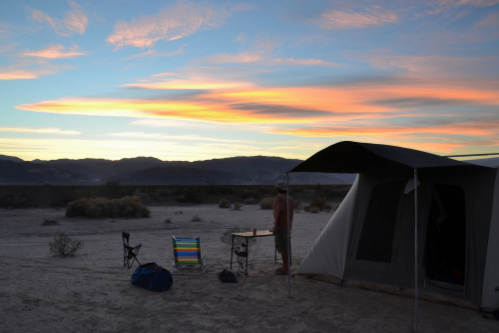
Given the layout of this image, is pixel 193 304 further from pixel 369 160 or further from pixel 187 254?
pixel 369 160

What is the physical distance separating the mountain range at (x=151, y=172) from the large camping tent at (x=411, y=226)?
347 ft

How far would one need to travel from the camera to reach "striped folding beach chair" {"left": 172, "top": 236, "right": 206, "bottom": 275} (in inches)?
328

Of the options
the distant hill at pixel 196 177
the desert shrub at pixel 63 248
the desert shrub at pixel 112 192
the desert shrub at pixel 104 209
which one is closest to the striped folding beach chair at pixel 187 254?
the desert shrub at pixel 63 248

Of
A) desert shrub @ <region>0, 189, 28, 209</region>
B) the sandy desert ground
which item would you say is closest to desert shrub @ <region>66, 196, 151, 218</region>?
desert shrub @ <region>0, 189, 28, 209</region>

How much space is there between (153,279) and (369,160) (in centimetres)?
387

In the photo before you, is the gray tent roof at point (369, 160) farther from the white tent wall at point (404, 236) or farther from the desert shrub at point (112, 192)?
the desert shrub at point (112, 192)

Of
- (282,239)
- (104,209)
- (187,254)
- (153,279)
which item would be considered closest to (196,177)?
(104,209)

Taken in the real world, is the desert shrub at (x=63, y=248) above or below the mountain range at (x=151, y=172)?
below

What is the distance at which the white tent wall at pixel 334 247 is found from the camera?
306 inches

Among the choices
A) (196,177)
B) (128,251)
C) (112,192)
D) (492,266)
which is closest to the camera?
(492,266)

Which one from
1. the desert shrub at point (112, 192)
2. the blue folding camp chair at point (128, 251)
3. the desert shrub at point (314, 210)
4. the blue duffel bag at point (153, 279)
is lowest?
the blue duffel bag at point (153, 279)

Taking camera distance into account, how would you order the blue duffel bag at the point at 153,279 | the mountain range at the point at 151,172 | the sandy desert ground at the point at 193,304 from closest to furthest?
the sandy desert ground at the point at 193,304 → the blue duffel bag at the point at 153,279 → the mountain range at the point at 151,172

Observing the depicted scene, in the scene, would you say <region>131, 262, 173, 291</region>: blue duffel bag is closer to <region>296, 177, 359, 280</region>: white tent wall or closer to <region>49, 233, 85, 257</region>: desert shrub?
<region>296, 177, 359, 280</region>: white tent wall

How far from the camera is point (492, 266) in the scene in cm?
618
